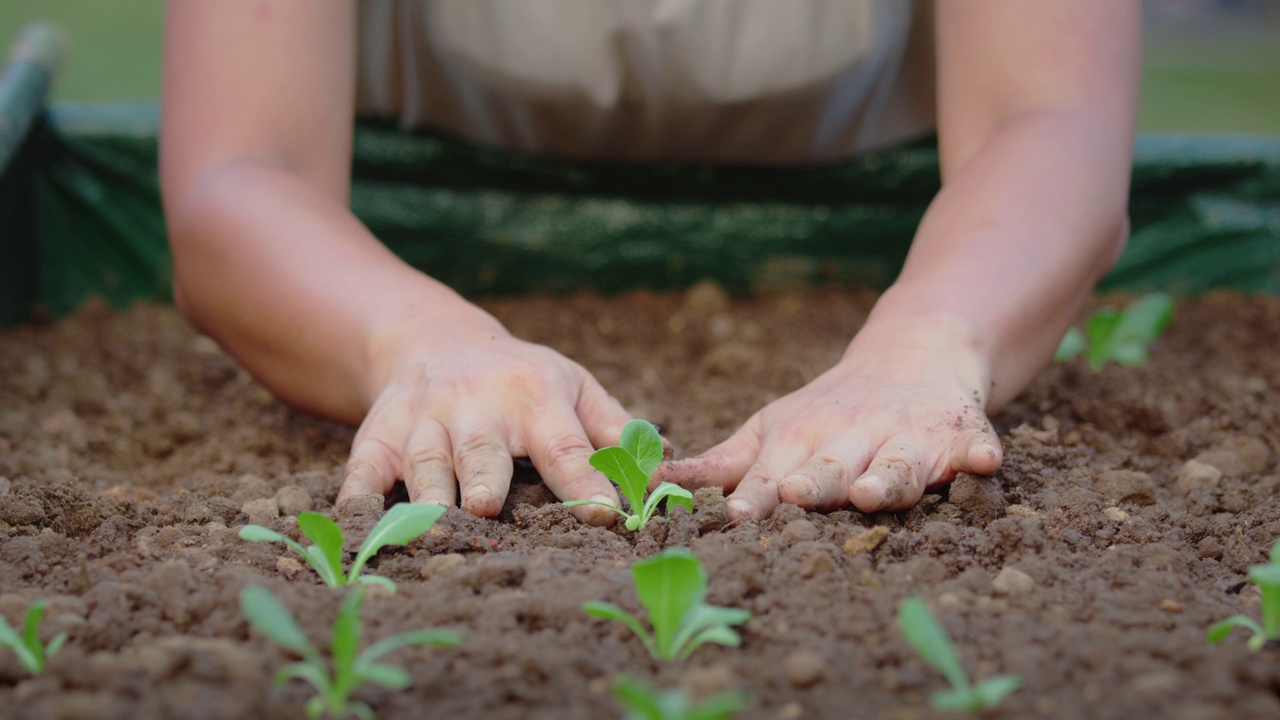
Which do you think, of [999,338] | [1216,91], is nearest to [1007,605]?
[999,338]

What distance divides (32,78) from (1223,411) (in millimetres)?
2298

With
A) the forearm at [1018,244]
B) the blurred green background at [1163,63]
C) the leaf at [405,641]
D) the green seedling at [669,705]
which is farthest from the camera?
the blurred green background at [1163,63]

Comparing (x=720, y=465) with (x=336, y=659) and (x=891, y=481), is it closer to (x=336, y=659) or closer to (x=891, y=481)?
(x=891, y=481)

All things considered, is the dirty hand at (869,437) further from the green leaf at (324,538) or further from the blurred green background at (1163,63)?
the blurred green background at (1163,63)

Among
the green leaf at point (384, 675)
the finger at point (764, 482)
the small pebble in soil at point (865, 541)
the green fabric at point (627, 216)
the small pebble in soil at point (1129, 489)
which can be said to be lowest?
the green fabric at point (627, 216)

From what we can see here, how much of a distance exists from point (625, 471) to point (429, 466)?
21cm

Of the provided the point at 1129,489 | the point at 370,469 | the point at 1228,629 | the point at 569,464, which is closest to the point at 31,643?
the point at 370,469

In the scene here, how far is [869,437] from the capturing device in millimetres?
1096

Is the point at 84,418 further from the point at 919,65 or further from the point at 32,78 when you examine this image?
the point at 919,65

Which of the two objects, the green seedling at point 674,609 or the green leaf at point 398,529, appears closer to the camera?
the green seedling at point 674,609

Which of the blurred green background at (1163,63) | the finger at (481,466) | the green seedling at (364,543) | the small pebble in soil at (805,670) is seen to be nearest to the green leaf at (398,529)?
the green seedling at (364,543)

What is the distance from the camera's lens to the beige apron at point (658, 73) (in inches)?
75.7

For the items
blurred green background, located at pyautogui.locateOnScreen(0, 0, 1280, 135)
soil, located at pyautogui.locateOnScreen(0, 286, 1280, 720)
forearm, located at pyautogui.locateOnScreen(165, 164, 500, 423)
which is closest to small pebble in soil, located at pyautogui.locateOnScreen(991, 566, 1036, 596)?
soil, located at pyautogui.locateOnScreen(0, 286, 1280, 720)

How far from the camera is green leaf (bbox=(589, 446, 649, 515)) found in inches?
39.7
